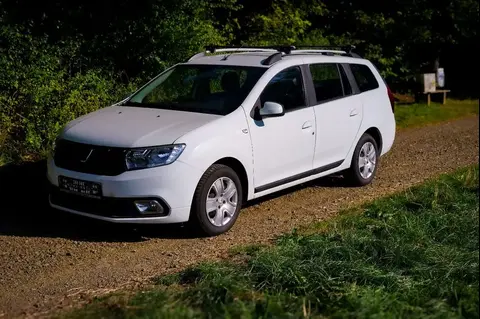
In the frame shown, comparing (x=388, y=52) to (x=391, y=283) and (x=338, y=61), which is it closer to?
(x=338, y=61)

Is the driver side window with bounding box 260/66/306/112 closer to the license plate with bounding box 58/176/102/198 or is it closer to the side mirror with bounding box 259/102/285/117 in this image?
the side mirror with bounding box 259/102/285/117

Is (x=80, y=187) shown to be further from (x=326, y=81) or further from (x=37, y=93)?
(x=326, y=81)

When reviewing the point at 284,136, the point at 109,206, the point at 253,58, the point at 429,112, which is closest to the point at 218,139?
the point at 284,136

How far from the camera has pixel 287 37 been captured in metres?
14.9

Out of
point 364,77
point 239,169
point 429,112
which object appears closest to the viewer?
point 239,169

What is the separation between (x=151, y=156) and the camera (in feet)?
21.8

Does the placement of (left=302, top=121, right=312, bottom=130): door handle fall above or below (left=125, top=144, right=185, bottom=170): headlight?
below

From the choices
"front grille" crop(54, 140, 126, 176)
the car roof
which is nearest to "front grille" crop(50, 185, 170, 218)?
"front grille" crop(54, 140, 126, 176)

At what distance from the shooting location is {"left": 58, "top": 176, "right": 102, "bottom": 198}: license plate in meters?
6.73

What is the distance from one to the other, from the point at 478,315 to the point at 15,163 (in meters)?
5.90

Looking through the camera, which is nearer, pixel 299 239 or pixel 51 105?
pixel 299 239

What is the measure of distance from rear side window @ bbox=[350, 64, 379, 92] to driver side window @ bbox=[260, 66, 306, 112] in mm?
1296

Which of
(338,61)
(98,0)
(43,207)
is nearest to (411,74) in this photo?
(98,0)

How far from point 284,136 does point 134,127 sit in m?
1.63
